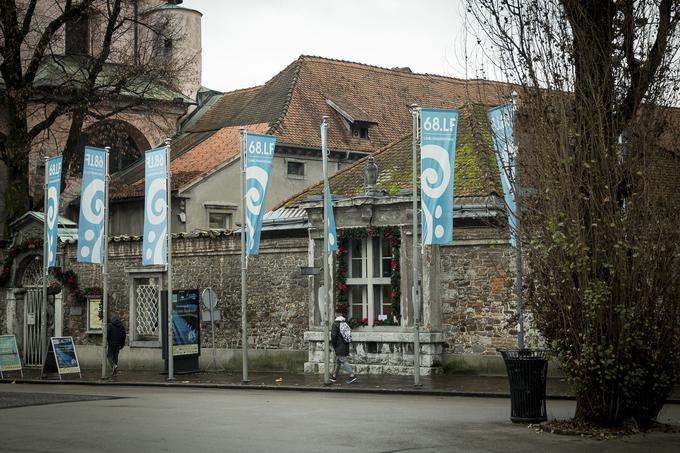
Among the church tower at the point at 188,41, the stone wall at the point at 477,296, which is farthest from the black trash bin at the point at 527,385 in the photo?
the church tower at the point at 188,41

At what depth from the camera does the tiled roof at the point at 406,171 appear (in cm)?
2838

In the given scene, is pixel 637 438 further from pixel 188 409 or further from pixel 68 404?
pixel 68 404

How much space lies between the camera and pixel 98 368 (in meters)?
35.6

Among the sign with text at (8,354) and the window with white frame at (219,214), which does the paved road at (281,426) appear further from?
the window with white frame at (219,214)

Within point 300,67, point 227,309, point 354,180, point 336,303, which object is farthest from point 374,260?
point 300,67

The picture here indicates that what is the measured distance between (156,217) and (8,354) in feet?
22.1

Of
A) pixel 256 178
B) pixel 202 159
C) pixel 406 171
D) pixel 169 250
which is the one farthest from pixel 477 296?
pixel 202 159

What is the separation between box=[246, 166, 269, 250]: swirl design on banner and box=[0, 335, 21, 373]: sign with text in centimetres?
873

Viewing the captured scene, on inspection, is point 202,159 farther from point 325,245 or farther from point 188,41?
point 325,245

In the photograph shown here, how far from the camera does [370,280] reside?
1141 inches

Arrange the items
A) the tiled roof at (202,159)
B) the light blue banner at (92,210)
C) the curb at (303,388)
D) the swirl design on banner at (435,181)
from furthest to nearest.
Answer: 1. the tiled roof at (202,159)
2. the light blue banner at (92,210)
3. the swirl design on banner at (435,181)
4. the curb at (303,388)

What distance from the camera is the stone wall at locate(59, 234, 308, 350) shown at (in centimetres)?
3098

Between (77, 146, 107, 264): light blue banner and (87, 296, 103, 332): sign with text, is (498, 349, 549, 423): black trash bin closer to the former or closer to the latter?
(77, 146, 107, 264): light blue banner

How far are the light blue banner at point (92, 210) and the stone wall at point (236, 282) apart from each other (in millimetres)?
3409
